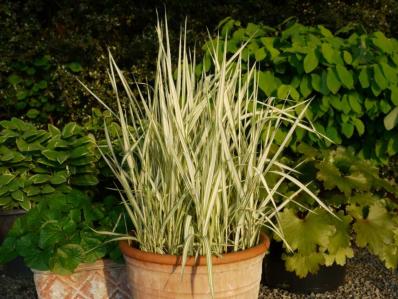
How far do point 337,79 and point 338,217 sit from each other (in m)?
0.77

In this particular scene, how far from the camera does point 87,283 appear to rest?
10.2 ft

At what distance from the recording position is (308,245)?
316cm

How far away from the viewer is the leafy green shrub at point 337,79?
11.6 ft

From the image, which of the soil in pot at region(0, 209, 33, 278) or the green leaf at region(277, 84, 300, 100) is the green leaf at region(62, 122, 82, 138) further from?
the green leaf at region(277, 84, 300, 100)

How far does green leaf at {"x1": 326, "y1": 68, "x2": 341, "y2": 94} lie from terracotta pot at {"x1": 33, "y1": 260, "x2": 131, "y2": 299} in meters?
1.40

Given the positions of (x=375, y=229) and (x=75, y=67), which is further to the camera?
(x=75, y=67)

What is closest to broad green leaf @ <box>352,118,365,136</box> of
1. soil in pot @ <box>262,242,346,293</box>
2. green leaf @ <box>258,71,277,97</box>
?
green leaf @ <box>258,71,277,97</box>

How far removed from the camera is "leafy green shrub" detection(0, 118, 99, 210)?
12.3 feet

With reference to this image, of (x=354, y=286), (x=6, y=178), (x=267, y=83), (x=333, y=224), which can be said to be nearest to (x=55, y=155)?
(x=6, y=178)

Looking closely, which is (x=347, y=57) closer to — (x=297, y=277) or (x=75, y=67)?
(x=297, y=277)

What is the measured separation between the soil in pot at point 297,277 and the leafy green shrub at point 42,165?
1.07 m

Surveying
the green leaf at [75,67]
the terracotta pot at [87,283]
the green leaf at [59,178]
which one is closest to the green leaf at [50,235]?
the terracotta pot at [87,283]

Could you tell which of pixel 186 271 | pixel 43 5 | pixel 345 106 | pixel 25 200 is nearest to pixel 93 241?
pixel 186 271

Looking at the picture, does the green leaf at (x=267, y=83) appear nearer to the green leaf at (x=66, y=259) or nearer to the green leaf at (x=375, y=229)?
the green leaf at (x=375, y=229)
